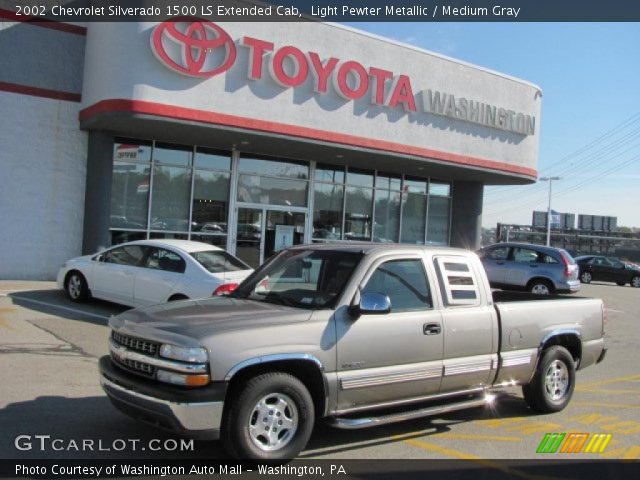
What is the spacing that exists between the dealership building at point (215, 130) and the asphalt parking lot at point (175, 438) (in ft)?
21.4

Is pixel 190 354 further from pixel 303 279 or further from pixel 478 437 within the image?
pixel 478 437

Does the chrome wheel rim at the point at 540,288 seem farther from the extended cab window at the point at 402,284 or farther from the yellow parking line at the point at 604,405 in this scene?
the extended cab window at the point at 402,284

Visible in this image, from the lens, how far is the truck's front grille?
4621 millimetres

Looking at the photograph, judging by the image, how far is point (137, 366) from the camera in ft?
15.5

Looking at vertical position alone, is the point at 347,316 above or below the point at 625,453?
above

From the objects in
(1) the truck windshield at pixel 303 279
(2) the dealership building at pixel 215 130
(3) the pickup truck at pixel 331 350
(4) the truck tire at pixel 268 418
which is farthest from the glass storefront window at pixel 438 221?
(4) the truck tire at pixel 268 418

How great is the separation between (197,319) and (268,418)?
93cm

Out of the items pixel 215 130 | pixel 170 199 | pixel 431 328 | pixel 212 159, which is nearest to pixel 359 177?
pixel 212 159

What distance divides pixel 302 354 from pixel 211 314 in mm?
824

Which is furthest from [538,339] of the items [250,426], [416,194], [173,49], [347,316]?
[416,194]

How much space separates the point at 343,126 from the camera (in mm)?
16594

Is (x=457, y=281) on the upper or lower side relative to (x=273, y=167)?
lower

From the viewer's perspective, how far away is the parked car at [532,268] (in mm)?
17766

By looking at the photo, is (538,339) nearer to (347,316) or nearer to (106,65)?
(347,316)
